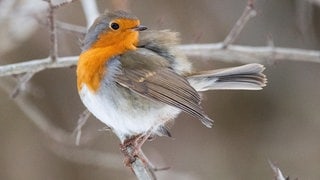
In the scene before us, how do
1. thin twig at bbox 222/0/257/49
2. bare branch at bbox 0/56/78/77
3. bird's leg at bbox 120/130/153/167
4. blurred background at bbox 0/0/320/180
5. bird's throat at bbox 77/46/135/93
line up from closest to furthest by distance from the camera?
bird's leg at bbox 120/130/153/167, bird's throat at bbox 77/46/135/93, bare branch at bbox 0/56/78/77, thin twig at bbox 222/0/257/49, blurred background at bbox 0/0/320/180

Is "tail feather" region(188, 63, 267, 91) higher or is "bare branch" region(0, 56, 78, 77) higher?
"tail feather" region(188, 63, 267, 91)

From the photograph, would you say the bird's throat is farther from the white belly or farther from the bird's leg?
the bird's leg

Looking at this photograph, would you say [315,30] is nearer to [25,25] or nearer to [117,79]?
[25,25]

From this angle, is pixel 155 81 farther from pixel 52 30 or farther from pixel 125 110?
pixel 52 30

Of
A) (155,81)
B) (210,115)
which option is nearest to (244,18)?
(155,81)

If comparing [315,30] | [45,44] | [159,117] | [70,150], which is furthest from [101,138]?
[159,117]

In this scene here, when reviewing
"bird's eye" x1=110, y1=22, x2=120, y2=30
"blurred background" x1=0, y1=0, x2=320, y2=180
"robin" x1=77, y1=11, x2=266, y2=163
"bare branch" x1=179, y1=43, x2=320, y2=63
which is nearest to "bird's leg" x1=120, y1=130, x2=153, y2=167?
"robin" x1=77, y1=11, x2=266, y2=163

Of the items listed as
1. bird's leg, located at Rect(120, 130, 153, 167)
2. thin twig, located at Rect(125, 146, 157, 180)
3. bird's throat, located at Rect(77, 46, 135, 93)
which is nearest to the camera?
thin twig, located at Rect(125, 146, 157, 180)
